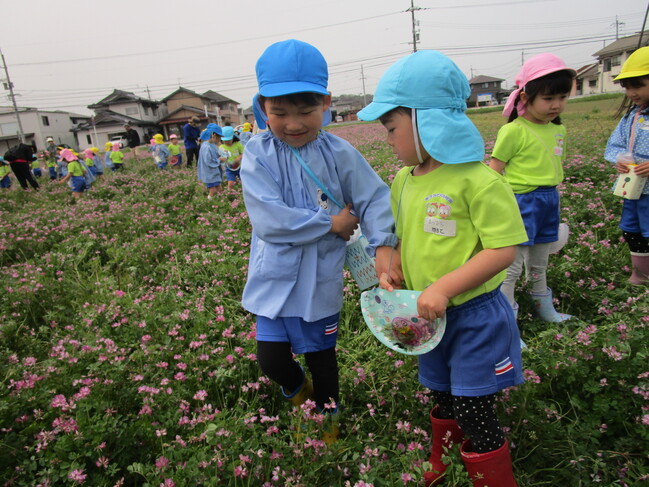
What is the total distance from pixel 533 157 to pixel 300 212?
2.04 metres

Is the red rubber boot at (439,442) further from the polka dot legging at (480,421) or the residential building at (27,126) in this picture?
the residential building at (27,126)

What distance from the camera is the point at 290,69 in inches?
71.1

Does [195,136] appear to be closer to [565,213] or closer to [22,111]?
[565,213]

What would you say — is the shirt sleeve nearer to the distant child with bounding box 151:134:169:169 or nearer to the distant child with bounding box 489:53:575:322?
the distant child with bounding box 489:53:575:322

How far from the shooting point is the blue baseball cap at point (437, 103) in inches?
59.5

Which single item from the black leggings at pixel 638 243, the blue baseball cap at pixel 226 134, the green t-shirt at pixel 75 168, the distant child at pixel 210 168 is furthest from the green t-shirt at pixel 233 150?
the black leggings at pixel 638 243

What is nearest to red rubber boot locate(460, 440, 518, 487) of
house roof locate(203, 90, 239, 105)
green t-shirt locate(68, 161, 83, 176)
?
green t-shirt locate(68, 161, 83, 176)

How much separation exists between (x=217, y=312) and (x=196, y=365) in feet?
2.36

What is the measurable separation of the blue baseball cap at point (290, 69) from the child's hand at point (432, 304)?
3.26ft

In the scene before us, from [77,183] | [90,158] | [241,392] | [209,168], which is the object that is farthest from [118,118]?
[241,392]

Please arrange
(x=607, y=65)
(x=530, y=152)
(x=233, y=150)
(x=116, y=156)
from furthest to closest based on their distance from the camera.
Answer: (x=607, y=65), (x=116, y=156), (x=233, y=150), (x=530, y=152)

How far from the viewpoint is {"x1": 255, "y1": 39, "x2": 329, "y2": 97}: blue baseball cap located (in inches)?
71.1

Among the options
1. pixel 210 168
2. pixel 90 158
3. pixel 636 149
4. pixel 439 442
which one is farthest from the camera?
pixel 90 158

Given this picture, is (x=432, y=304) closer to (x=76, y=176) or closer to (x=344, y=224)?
(x=344, y=224)
